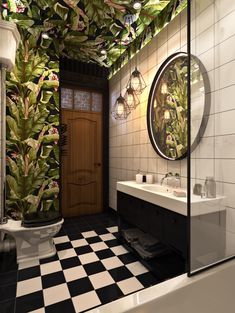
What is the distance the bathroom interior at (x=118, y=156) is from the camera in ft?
3.58

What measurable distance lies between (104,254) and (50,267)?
576mm

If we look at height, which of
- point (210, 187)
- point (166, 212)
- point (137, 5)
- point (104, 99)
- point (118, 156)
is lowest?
point (166, 212)

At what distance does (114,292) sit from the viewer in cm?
148

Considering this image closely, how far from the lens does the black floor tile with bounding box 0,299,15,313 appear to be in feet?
4.33

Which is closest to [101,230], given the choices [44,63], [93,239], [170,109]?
[93,239]

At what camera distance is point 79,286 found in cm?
155

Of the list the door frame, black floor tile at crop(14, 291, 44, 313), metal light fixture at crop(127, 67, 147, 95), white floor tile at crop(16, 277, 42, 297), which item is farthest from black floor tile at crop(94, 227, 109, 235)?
metal light fixture at crop(127, 67, 147, 95)

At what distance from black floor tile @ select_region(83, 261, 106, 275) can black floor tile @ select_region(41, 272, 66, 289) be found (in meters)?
0.24

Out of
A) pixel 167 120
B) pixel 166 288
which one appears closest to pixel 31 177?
pixel 167 120

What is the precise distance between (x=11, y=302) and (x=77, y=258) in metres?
0.70

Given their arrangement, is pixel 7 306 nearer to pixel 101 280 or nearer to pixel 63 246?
pixel 101 280

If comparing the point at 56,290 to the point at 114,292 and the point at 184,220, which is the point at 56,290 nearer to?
the point at 114,292

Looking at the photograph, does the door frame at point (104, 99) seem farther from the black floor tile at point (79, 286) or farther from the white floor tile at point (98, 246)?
the black floor tile at point (79, 286)

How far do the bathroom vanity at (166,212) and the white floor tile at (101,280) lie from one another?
548 mm
